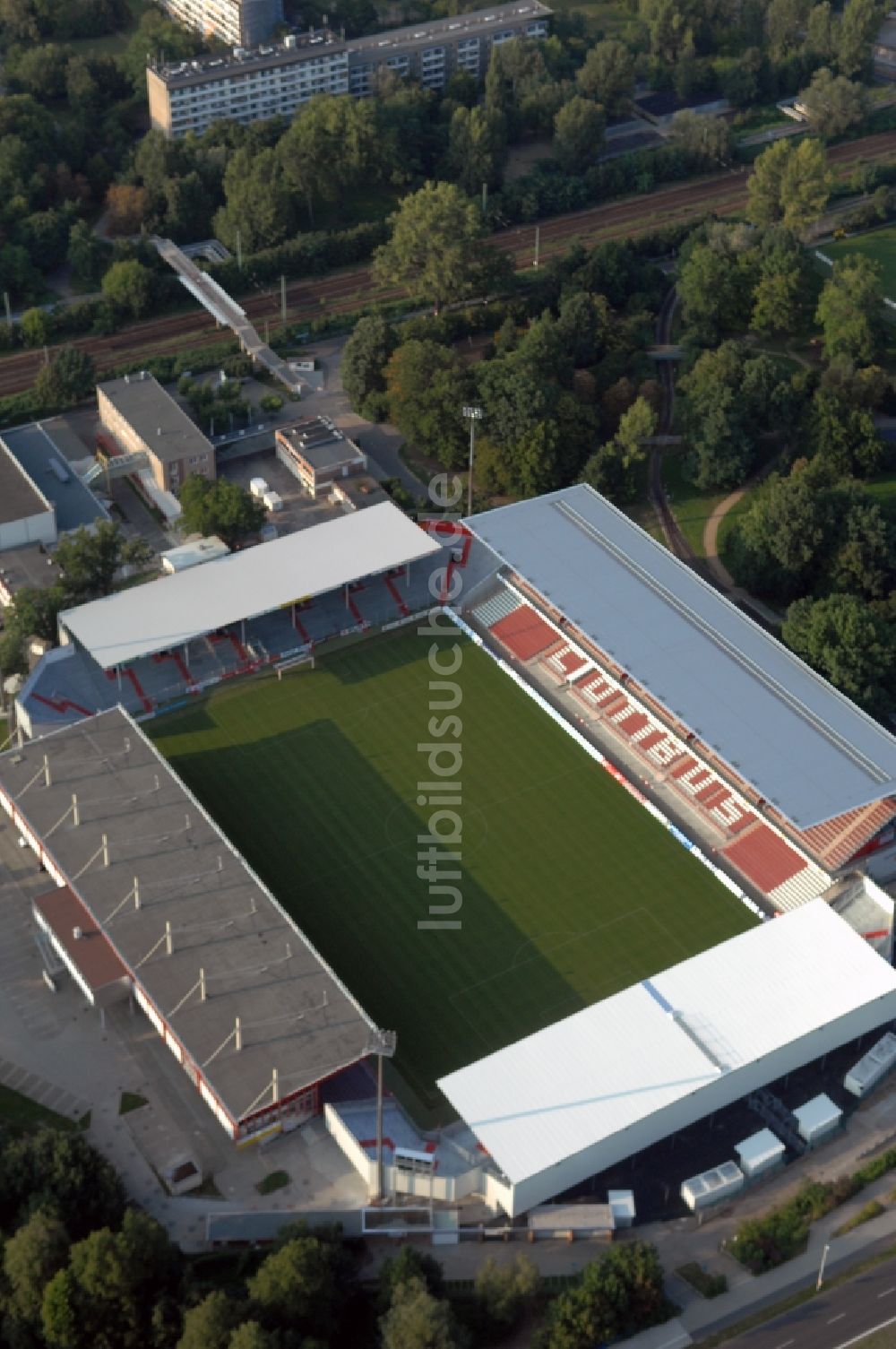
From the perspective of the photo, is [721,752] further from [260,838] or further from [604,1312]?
[604,1312]

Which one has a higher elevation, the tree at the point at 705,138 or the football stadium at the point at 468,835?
the tree at the point at 705,138

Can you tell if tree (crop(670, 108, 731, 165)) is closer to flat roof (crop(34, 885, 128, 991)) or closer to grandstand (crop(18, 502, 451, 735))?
grandstand (crop(18, 502, 451, 735))

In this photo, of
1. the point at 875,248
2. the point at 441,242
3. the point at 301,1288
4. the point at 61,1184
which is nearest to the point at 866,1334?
the point at 301,1288

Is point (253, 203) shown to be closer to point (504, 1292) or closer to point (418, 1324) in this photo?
point (504, 1292)

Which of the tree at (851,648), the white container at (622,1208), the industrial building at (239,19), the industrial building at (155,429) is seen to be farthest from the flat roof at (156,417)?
the white container at (622,1208)

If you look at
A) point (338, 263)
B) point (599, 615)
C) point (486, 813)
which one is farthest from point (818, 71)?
point (486, 813)

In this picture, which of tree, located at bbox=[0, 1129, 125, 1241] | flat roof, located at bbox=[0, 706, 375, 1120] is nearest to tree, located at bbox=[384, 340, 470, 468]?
flat roof, located at bbox=[0, 706, 375, 1120]

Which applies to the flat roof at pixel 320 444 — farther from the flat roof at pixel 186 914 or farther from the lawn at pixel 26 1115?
the lawn at pixel 26 1115
